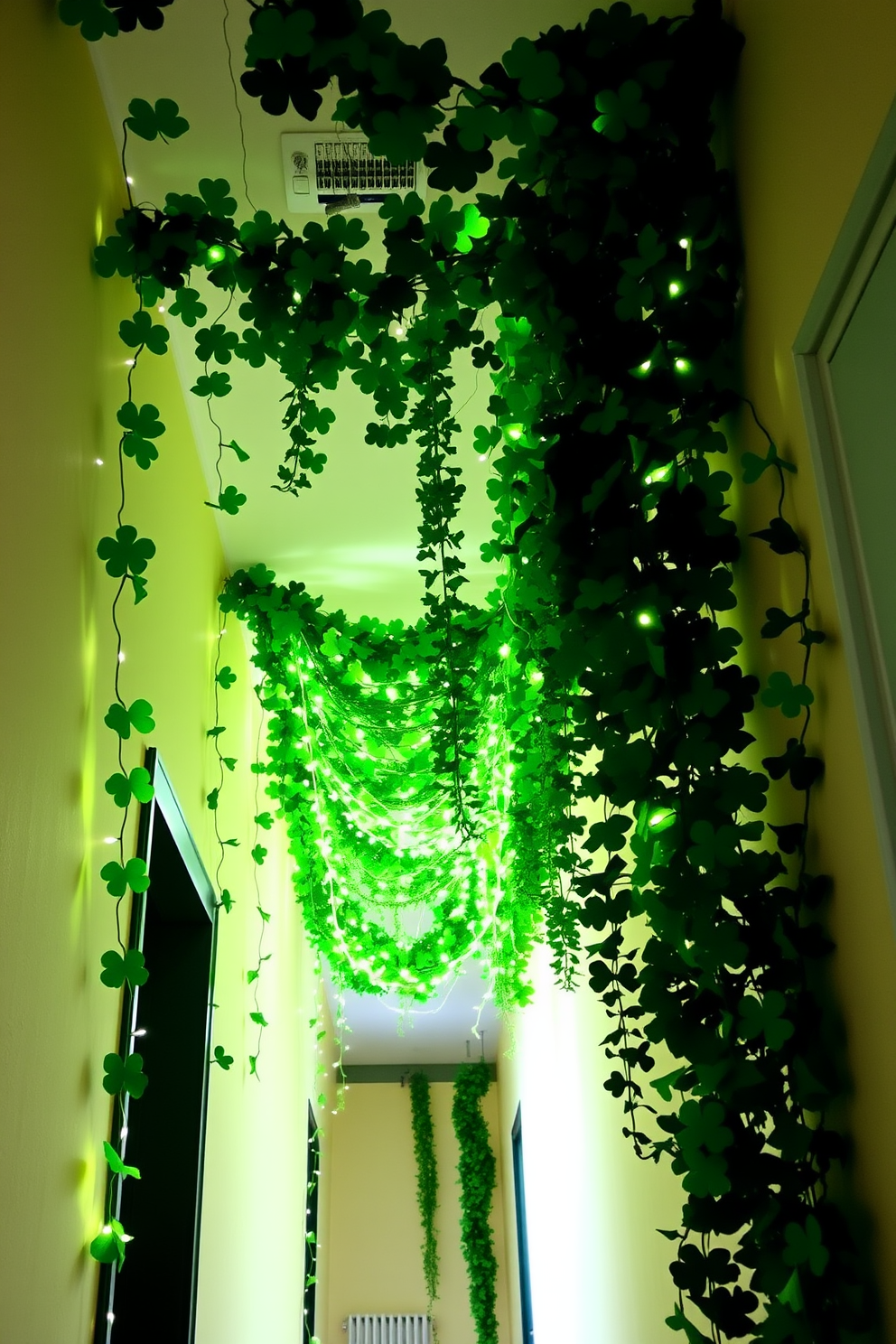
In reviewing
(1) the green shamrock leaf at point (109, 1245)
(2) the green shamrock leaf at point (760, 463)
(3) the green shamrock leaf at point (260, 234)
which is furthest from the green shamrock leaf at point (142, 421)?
(1) the green shamrock leaf at point (109, 1245)

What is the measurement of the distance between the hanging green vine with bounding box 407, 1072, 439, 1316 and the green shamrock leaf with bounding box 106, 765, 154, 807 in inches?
308

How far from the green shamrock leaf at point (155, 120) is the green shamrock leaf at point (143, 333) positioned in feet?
0.83

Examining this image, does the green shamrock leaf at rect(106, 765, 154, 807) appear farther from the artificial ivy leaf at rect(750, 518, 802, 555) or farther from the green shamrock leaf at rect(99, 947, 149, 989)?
the artificial ivy leaf at rect(750, 518, 802, 555)

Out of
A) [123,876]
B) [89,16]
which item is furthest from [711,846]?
[89,16]

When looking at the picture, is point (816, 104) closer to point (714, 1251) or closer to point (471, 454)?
point (714, 1251)

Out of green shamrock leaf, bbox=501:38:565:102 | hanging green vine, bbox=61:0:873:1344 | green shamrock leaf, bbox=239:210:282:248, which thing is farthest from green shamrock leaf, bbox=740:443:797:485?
green shamrock leaf, bbox=239:210:282:248

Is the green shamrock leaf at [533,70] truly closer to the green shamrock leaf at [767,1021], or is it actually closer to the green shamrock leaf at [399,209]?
the green shamrock leaf at [399,209]

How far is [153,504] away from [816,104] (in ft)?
5.03

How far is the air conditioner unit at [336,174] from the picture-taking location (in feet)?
6.99

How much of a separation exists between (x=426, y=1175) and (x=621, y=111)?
856cm

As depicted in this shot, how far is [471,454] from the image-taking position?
10.3 feet

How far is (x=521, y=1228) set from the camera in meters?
7.02

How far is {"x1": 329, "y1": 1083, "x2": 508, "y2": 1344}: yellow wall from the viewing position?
8430 mm

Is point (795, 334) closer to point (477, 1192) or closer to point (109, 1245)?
point (109, 1245)
